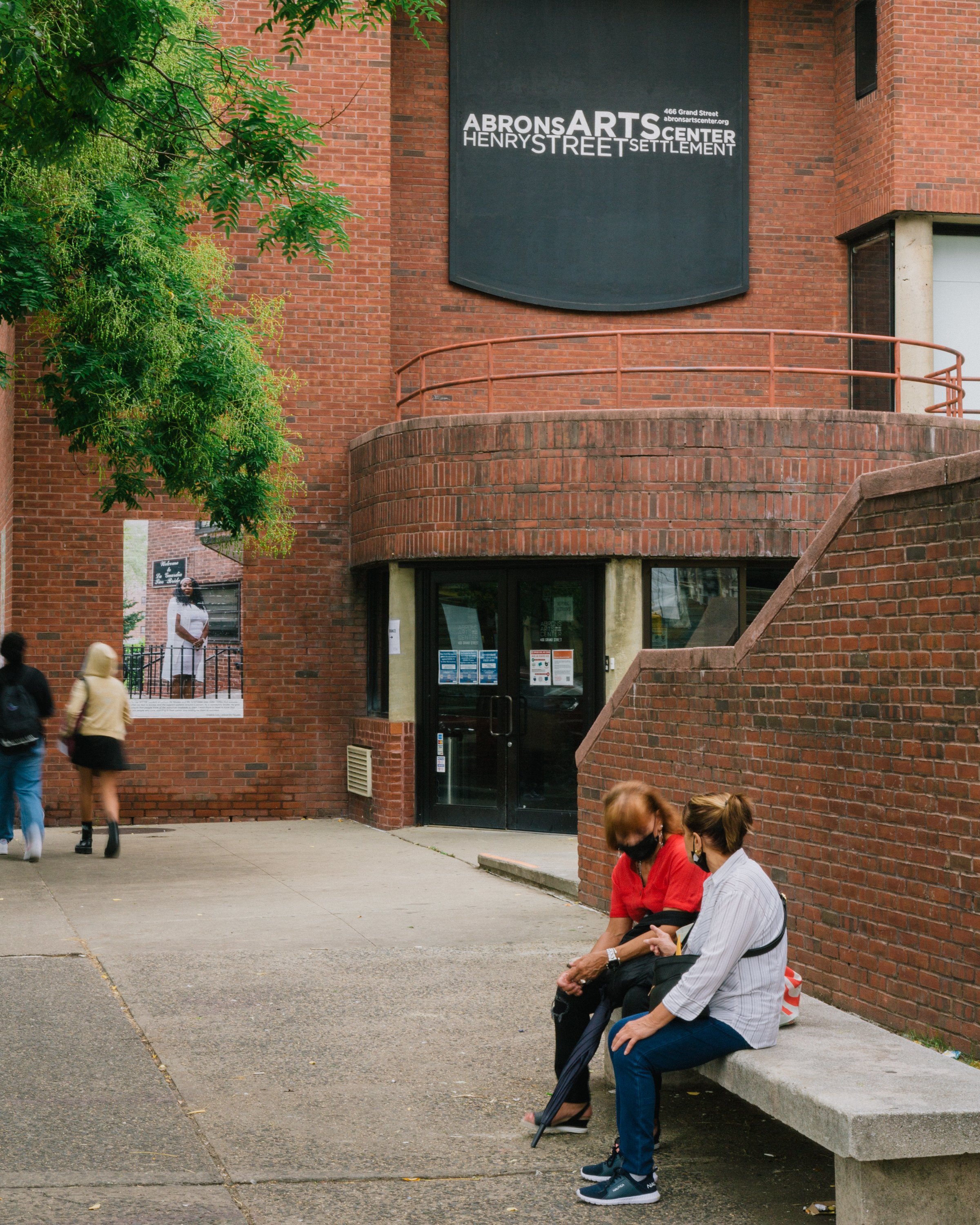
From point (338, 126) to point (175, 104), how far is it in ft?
22.2

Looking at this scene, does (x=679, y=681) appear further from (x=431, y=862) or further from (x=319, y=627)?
(x=319, y=627)

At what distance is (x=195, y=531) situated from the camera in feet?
50.2

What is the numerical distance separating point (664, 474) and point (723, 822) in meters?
8.68

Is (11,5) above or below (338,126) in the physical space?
below

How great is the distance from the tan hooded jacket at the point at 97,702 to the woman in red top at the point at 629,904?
722 cm

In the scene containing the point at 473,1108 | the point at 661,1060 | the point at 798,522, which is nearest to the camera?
the point at 661,1060

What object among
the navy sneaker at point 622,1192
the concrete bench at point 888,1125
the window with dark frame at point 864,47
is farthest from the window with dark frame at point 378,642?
the concrete bench at point 888,1125

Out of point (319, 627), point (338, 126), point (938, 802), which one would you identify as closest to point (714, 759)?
point (938, 802)

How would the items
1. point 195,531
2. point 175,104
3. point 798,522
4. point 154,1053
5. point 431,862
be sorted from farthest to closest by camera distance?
point 195,531, point 798,522, point 431,862, point 175,104, point 154,1053

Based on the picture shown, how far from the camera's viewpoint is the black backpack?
37.4 feet

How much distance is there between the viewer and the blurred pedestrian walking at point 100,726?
1175cm

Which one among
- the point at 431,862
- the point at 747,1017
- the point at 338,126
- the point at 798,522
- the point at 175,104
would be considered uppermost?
the point at 338,126

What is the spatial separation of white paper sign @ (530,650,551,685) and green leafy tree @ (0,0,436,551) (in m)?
3.05

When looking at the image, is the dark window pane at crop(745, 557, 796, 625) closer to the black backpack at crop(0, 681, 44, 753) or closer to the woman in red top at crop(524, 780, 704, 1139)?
the black backpack at crop(0, 681, 44, 753)
